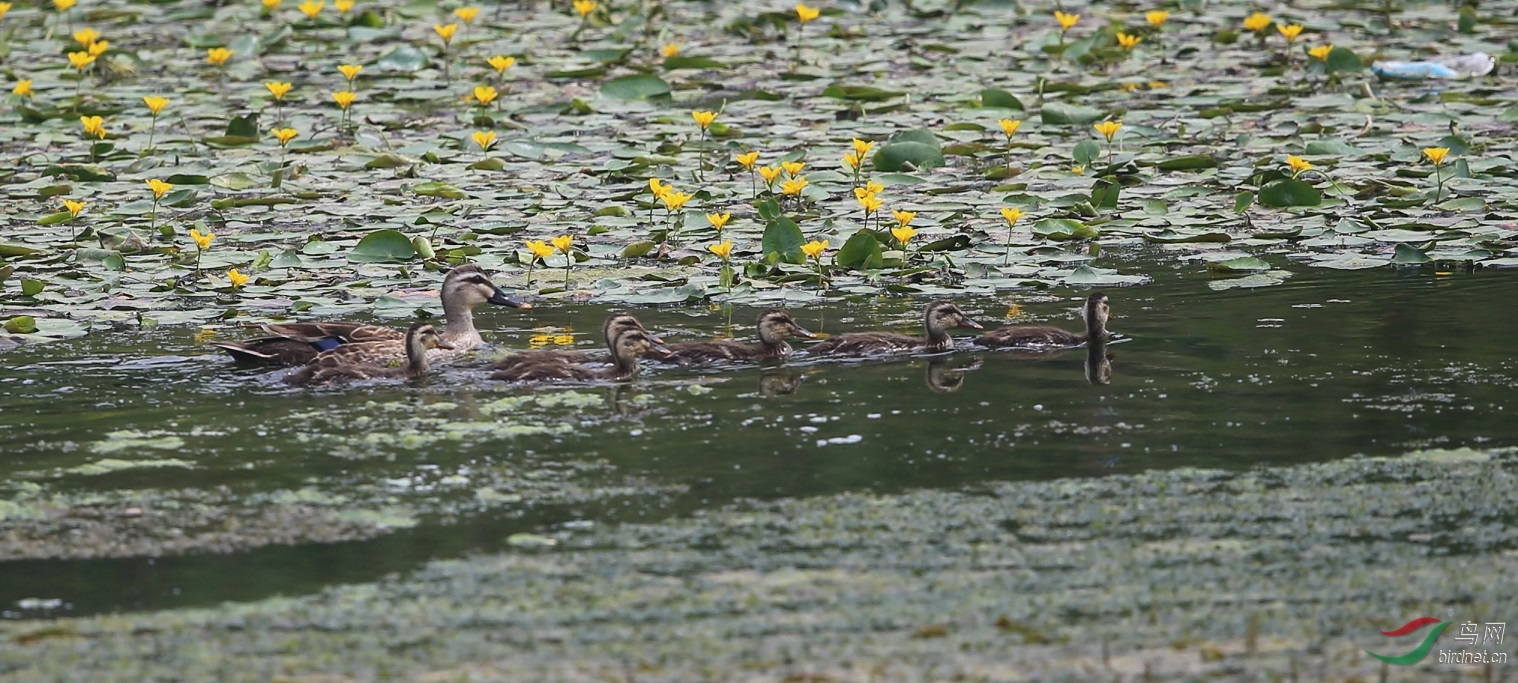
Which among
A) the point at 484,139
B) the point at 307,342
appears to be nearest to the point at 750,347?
the point at 307,342

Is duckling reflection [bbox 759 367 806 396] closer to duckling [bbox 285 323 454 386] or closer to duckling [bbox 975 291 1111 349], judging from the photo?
duckling [bbox 975 291 1111 349]

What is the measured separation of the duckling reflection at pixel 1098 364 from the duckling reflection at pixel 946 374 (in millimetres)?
538

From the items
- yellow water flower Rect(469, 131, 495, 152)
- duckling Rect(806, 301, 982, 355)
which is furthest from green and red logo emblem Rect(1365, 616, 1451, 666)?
yellow water flower Rect(469, 131, 495, 152)

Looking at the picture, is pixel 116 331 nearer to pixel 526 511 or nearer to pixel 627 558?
pixel 526 511

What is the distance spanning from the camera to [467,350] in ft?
33.6

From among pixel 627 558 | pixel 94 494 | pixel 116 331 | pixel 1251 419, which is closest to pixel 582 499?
pixel 627 558

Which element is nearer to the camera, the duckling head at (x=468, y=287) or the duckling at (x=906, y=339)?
the duckling at (x=906, y=339)

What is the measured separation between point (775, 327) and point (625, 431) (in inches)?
71.8

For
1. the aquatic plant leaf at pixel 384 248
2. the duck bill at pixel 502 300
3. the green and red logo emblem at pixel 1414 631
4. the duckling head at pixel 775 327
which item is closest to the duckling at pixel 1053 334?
the duckling head at pixel 775 327

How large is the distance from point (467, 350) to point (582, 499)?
3446 millimetres

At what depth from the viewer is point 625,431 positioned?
8.09m

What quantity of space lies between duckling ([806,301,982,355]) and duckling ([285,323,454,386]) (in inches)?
75.7

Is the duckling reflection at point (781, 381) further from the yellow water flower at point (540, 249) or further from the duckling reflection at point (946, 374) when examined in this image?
the yellow water flower at point (540, 249)

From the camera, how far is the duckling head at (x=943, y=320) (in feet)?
32.6
